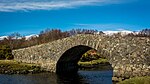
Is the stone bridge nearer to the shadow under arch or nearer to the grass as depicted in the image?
the shadow under arch

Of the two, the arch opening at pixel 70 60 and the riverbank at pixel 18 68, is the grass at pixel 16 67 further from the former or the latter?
the arch opening at pixel 70 60

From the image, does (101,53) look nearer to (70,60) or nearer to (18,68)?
(70,60)

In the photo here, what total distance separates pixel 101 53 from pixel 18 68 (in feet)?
55.8

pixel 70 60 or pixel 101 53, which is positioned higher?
pixel 101 53

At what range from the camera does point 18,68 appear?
57.0m

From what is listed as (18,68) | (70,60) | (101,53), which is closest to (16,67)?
(18,68)

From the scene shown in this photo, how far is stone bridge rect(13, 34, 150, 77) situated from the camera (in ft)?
139

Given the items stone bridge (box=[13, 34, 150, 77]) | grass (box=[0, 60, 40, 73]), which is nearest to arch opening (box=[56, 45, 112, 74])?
stone bridge (box=[13, 34, 150, 77])

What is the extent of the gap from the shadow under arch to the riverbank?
135 inches

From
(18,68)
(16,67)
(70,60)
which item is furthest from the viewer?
(70,60)

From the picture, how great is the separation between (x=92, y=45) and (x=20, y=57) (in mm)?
19725

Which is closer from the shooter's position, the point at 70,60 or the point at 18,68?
the point at 18,68

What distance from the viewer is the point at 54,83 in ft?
144

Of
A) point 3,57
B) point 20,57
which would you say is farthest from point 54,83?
point 3,57
